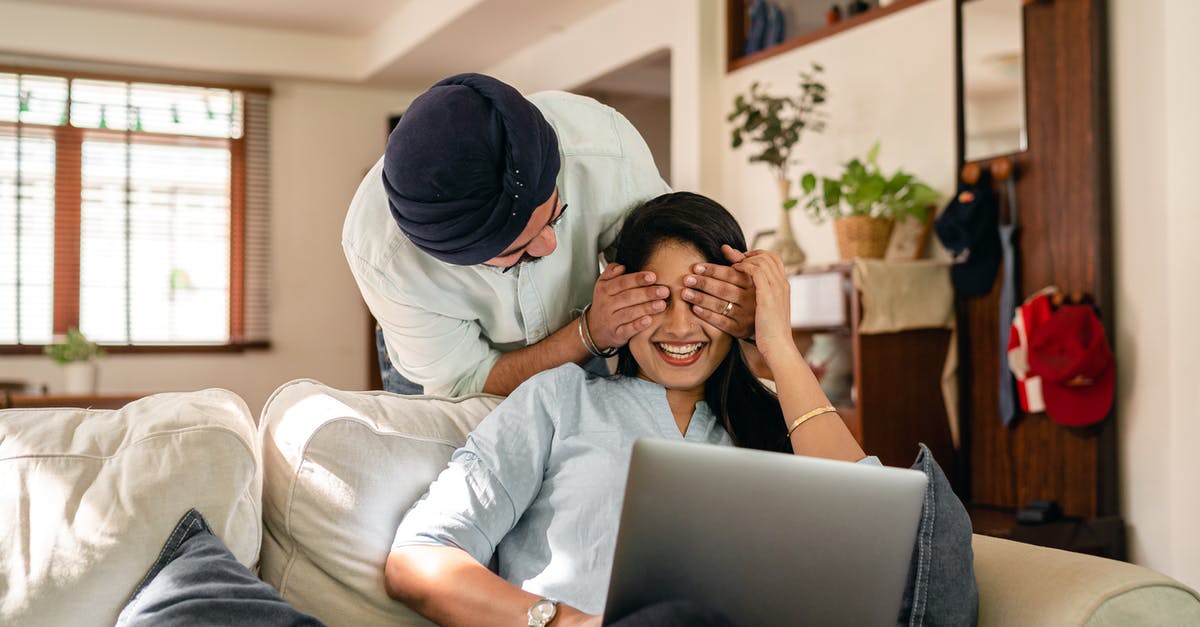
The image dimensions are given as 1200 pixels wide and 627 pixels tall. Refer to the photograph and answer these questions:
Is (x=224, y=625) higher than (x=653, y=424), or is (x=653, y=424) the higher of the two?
(x=653, y=424)

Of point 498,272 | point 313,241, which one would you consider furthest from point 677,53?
point 498,272

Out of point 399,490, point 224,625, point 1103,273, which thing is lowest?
point 224,625

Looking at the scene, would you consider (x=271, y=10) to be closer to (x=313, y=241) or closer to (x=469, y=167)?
(x=313, y=241)

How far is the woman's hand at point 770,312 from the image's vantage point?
61.5 inches

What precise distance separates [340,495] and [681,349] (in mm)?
577

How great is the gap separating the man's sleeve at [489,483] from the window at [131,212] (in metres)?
5.96

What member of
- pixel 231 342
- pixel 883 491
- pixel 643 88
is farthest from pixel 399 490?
pixel 231 342

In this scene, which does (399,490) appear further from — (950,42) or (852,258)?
(950,42)

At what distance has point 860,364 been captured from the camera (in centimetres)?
355

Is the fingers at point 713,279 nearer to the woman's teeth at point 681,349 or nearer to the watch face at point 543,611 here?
the woman's teeth at point 681,349

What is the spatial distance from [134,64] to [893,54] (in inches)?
199

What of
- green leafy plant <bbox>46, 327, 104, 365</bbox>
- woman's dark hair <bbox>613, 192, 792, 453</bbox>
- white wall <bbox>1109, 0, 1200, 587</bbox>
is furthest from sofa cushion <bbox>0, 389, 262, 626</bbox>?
green leafy plant <bbox>46, 327, 104, 365</bbox>

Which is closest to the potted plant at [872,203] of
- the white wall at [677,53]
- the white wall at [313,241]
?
the white wall at [677,53]

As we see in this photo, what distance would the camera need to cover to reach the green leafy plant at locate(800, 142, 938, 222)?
12.0ft
